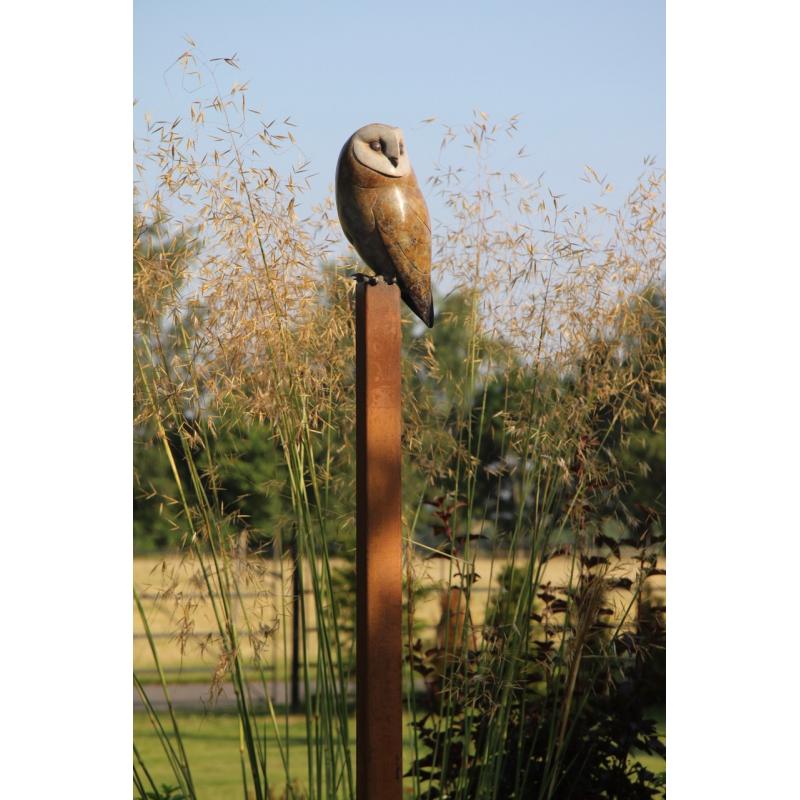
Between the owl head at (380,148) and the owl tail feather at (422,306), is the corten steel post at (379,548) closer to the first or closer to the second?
the owl tail feather at (422,306)

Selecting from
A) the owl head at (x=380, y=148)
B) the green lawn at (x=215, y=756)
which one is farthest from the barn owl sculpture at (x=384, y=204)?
the green lawn at (x=215, y=756)

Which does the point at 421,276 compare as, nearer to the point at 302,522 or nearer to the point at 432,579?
the point at 302,522

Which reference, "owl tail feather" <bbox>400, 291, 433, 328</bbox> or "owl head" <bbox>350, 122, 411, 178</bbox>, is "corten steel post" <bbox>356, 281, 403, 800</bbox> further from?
"owl head" <bbox>350, 122, 411, 178</bbox>

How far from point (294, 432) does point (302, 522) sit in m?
0.20

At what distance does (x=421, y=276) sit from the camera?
1694 mm

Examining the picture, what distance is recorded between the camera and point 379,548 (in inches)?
65.0

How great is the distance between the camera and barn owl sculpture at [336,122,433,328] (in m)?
1.64

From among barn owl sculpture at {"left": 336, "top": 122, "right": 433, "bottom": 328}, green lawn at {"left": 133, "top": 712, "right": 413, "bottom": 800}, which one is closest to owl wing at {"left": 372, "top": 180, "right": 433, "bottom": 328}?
barn owl sculpture at {"left": 336, "top": 122, "right": 433, "bottom": 328}

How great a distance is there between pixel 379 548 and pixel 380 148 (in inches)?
27.8

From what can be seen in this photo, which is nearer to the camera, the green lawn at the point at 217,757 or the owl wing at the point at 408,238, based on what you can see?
the owl wing at the point at 408,238

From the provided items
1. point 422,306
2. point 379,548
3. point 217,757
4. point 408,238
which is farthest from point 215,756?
point 408,238

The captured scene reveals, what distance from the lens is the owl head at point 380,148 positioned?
5.40ft

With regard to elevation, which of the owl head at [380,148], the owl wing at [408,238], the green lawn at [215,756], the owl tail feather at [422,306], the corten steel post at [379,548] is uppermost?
the owl head at [380,148]

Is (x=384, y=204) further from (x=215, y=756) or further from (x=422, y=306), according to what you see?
(x=215, y=756)
